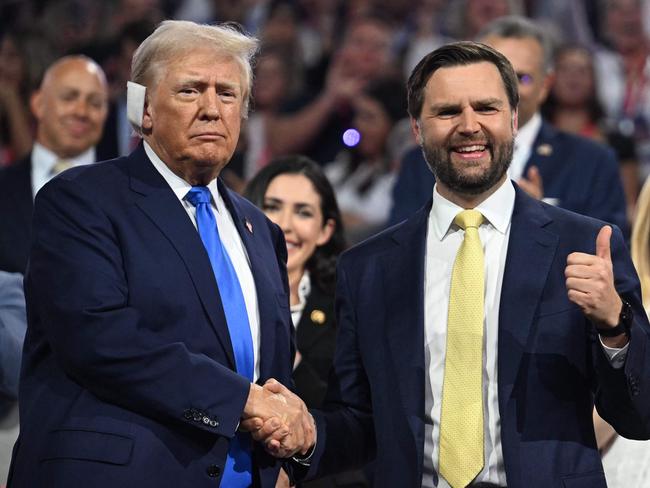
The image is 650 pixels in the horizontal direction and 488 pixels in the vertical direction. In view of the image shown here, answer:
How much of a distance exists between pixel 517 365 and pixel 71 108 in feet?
9.54

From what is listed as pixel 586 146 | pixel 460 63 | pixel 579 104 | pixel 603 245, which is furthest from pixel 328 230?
pixel 579 104

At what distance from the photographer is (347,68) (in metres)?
6.88

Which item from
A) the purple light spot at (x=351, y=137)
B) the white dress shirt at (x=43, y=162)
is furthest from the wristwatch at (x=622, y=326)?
the purple light spot at (x=351, y=137)

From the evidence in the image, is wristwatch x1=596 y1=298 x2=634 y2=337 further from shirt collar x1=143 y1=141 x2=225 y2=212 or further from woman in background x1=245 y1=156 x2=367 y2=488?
woman in background x1=245 y1=156 x2=367 y2=488

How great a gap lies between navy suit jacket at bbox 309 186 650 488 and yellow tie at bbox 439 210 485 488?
0.06 meters

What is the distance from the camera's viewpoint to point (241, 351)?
2.94 meters

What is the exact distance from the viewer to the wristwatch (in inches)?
109

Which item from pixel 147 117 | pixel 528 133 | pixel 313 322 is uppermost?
pixel 147 117

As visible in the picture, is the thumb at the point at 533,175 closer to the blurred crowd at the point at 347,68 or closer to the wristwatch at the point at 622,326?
the blurred crowd at the point at 347,68

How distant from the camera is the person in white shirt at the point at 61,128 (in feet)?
16.3

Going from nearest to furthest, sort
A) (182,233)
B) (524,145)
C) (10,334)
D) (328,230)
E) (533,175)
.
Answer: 1. (182,233)
2. (10,334)
3. (533,175)
4. (328,230)
5. (524,145)

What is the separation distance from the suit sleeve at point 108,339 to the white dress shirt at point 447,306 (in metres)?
0.49

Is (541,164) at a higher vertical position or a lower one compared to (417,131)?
lower

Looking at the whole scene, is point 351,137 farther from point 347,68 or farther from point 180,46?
point 180,46
